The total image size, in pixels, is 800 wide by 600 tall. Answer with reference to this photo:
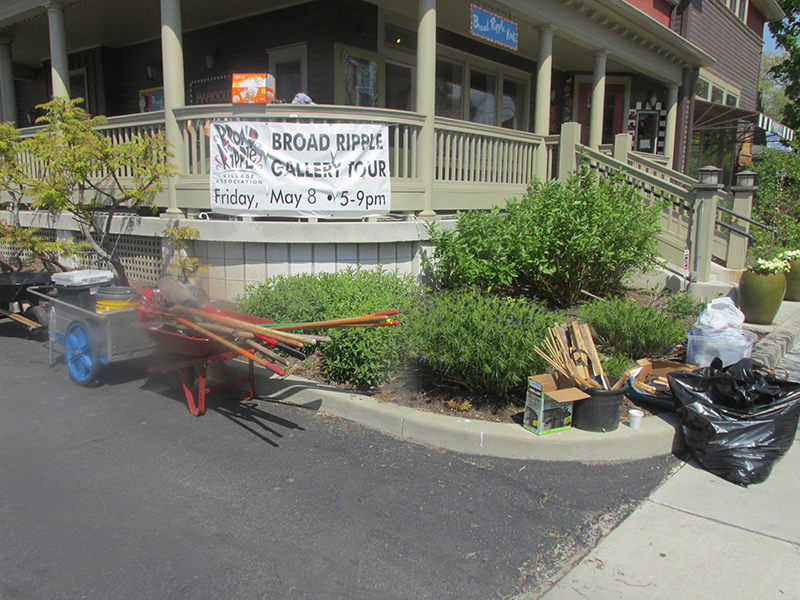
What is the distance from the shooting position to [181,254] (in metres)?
7.58

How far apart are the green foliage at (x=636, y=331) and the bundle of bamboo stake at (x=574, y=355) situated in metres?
0.98

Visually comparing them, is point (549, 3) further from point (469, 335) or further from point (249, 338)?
point (249, 338)

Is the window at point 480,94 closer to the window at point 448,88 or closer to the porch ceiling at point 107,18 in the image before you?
the window at point 448,88

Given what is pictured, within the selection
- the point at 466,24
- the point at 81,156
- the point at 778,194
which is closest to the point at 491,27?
the point at 466,24

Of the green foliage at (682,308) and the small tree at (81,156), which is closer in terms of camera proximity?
the green foliage at (682,308)

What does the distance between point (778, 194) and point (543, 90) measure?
11772 mm

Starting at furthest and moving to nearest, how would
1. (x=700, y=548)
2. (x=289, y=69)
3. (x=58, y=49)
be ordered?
(x=289, y=69)
(x=58, y=49)
(x=700, y=548)

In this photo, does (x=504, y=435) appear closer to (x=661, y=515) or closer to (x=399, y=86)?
(x=661, y=515)

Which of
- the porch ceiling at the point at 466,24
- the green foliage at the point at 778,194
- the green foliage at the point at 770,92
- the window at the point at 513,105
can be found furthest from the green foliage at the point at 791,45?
the green foliage at the point at 770,92

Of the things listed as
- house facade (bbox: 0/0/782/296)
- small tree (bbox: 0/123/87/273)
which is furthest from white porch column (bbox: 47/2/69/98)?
small tree (bbox: 0/123/87/273)

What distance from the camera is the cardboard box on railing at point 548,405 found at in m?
4.19

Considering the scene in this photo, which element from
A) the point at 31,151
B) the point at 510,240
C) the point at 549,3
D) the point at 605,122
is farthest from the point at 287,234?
the point at 605,122

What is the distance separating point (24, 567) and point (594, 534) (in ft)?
9.80

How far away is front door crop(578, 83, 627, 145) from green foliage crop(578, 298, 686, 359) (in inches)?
406
